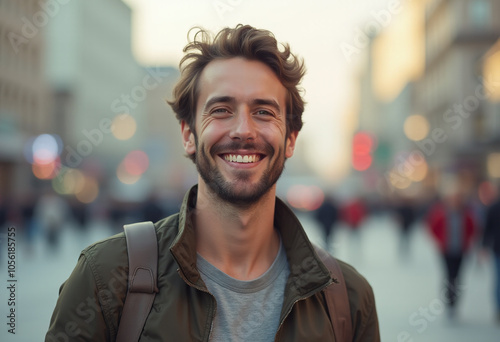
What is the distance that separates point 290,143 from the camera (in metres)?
2.91

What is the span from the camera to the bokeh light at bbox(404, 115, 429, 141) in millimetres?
55784

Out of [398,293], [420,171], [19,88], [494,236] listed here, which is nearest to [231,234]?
[494,236]

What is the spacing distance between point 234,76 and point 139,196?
4129 centimetres

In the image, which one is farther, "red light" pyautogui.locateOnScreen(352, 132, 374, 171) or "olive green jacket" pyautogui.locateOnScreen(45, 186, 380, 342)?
"red light" pyautogui.locateOnScreen(352, 132, 374, 171)

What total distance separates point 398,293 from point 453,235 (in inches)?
85.8

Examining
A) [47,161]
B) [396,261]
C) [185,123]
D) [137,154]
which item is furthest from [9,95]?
[185,123]

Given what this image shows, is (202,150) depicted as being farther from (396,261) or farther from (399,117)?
(399,117)

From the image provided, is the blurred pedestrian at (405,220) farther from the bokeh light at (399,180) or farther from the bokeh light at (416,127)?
the bokeh light at (399,180)

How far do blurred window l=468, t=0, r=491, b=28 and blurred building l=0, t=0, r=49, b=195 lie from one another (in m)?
29.9

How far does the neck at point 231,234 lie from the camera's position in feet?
8.30

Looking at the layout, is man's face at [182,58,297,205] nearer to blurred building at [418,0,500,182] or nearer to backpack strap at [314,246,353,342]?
backpack strap at [314,246,353,342]

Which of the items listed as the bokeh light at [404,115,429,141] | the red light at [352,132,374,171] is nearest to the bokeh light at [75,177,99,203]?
the red light at [352,132,374,171]

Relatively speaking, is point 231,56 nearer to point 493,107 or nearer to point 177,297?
point 177,297

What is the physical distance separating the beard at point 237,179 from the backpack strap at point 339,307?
488 millimetres
